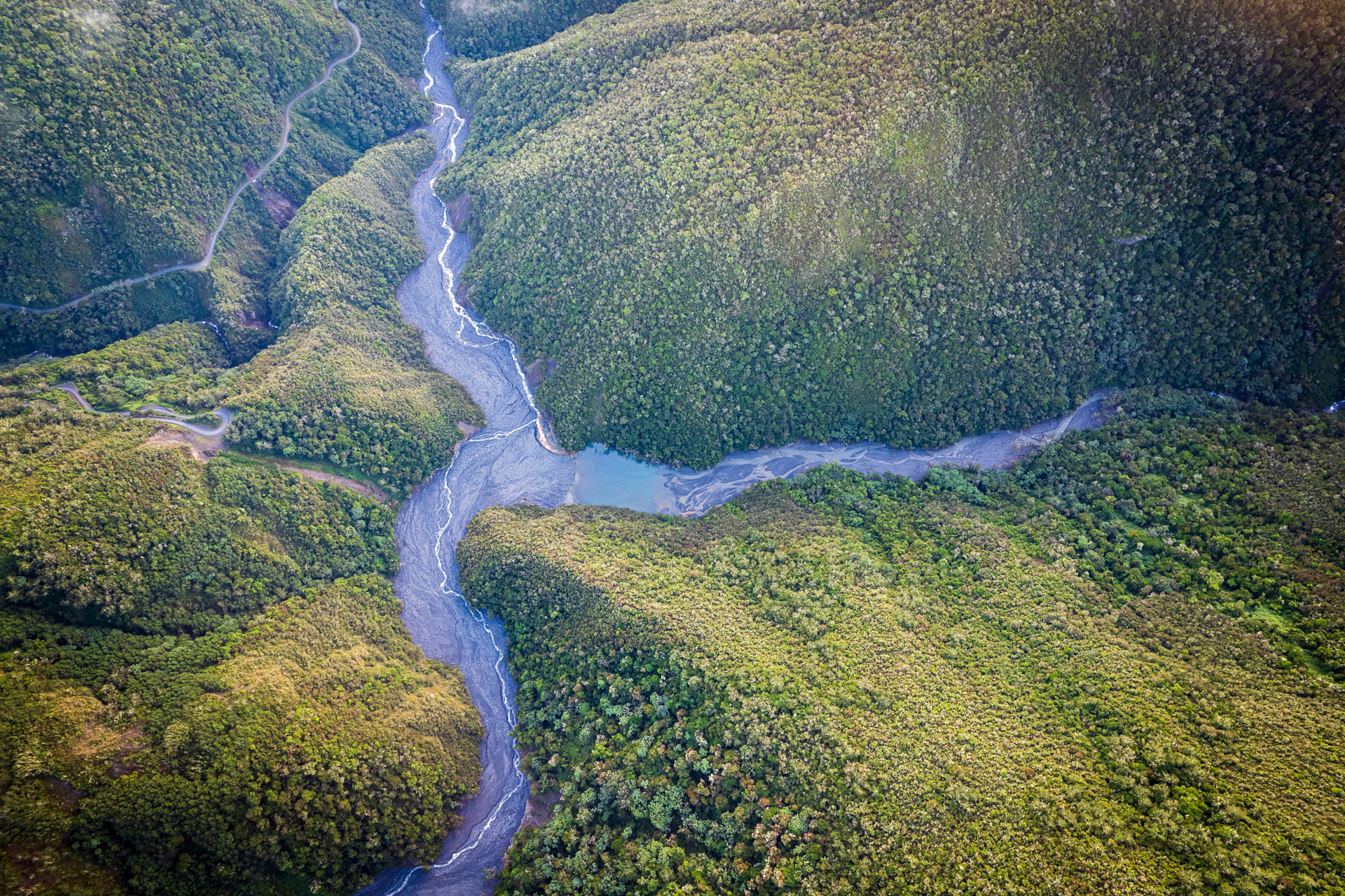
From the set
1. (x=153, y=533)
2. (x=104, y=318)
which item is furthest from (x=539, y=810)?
(x=104, y=318)

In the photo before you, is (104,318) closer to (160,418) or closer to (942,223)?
(160,418)

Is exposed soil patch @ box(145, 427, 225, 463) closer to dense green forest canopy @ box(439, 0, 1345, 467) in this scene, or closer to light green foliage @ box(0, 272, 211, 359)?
light green foliage @ box(0, 272, 211, 359)

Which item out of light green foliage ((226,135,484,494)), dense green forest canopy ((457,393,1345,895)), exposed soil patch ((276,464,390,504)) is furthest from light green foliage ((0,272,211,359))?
dense green forest canopy ((457,393,1345,895))

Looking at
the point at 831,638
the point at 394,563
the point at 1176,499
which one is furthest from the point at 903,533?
the point at 394,563

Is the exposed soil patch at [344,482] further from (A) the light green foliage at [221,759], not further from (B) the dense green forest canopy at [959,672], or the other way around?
(A) the light green foliage at [221,759]

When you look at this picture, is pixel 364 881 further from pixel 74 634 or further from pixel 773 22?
pixel 773 22

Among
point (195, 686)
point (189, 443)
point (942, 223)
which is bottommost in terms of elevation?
point (195, 686)
